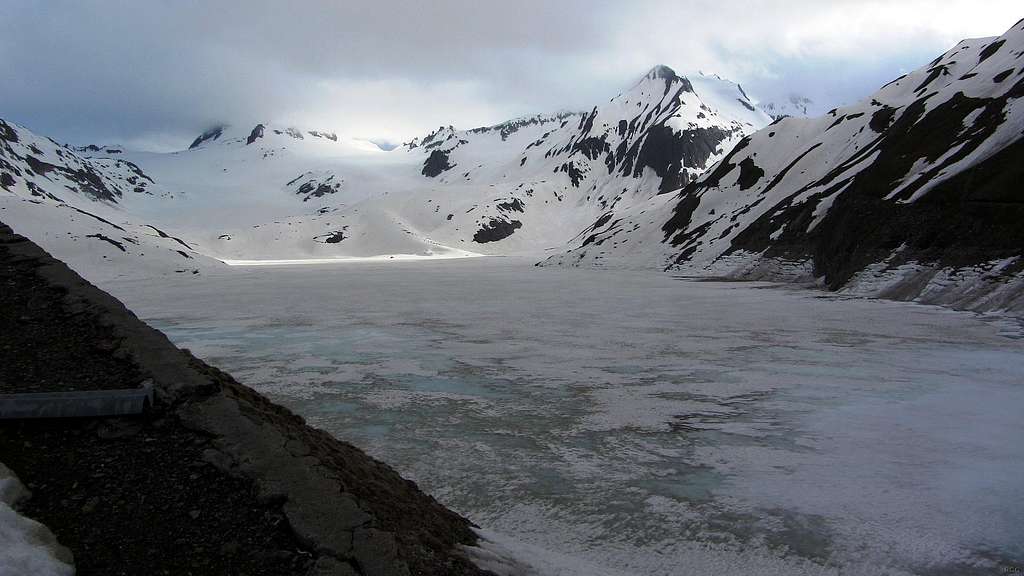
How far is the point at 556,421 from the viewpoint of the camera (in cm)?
834

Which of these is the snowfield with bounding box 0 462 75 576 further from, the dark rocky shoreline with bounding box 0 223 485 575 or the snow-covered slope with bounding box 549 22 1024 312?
the snow-covered slope with bounding box 549 22 1024 312

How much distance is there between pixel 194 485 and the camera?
369 centimetres

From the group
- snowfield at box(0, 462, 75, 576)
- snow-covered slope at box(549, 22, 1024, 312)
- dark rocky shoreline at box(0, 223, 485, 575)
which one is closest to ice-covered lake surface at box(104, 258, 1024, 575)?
dark rocky shoreline at box(0, 223, 485, 575)

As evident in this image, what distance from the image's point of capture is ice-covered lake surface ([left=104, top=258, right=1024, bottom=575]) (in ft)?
16.3

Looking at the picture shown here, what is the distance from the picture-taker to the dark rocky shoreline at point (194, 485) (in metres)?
3.25

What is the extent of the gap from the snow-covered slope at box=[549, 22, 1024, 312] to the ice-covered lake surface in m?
5.56

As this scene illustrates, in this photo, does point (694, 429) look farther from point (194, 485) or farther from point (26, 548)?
point (26, 548)

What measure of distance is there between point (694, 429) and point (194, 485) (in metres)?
5.93

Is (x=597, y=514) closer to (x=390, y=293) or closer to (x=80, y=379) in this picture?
(x=80, y=379)

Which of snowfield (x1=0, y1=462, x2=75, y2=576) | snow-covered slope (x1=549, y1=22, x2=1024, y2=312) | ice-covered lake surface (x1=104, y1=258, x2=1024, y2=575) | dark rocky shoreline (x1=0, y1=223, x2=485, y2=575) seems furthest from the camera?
snow-covered slope (x1=549, y1=22, x2=1024, y2=312)

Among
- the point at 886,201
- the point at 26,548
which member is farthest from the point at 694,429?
the point at 886,201

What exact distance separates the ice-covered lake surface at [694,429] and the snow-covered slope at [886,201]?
5.56 metres

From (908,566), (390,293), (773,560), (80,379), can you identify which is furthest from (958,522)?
(390,293)

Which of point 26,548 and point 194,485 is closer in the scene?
point 26,548
